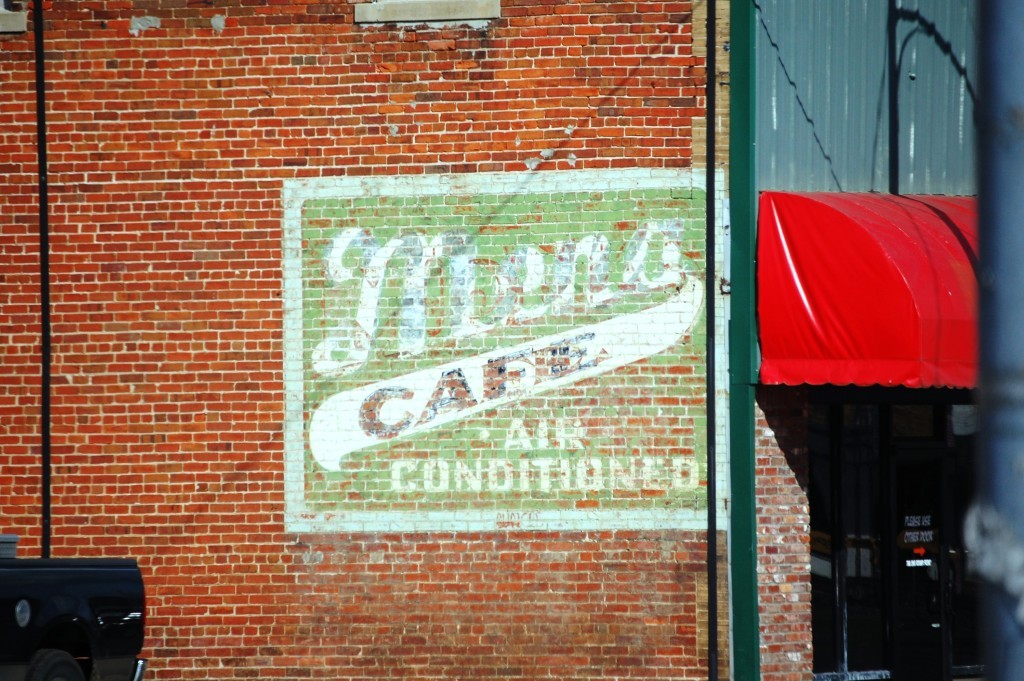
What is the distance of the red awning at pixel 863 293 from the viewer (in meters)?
8.48

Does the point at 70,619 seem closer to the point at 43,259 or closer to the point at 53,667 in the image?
the point at 53,667

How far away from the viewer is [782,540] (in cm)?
940

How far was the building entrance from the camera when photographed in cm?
998

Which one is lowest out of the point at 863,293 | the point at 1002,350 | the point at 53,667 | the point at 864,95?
the point at 53,667

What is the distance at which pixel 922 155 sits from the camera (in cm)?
995

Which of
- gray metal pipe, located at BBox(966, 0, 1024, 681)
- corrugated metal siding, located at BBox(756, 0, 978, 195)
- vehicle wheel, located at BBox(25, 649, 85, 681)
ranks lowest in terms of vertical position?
vehicle wheel, located at BBox(25, 649, 85, 681)

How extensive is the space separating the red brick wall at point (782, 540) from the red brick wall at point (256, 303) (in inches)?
22.2

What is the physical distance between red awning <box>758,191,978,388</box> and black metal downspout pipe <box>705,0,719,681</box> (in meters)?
0.42

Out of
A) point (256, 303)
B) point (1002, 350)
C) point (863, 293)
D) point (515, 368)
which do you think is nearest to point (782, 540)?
point (863, 293)

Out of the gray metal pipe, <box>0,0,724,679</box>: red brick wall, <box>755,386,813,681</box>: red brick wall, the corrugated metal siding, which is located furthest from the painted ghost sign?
the gray metal pipe

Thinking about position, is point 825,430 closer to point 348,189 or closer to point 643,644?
point 643,644

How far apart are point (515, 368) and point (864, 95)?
3.88 m

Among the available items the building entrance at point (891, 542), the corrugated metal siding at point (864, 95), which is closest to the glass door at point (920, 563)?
the building entrance at point (891, 542)

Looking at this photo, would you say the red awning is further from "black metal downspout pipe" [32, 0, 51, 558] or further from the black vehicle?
"black metal downspout pipe" [32, 0, 51, 558]
